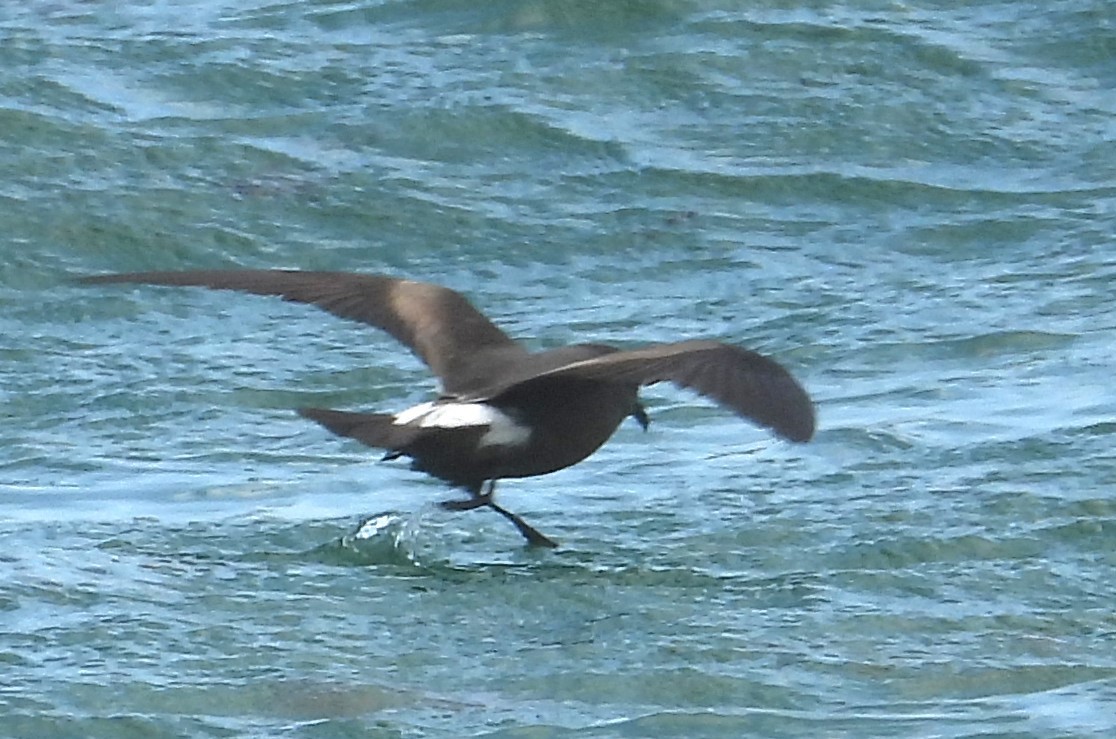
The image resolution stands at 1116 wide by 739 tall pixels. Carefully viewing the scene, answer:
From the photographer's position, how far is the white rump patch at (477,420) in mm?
5676

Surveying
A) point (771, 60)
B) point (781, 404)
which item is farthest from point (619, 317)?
point (781, 404)

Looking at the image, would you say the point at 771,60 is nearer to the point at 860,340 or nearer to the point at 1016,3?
the point at 1016,3

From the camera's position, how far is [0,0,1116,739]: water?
16.9 ft

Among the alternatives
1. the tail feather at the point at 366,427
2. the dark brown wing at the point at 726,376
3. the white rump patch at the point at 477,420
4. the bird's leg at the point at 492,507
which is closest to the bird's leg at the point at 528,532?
the bird's leg at the point at 492,507

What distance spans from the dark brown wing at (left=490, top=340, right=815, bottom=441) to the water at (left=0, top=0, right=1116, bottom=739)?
1.65 ft

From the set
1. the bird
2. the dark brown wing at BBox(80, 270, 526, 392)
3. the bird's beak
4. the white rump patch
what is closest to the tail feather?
the bird

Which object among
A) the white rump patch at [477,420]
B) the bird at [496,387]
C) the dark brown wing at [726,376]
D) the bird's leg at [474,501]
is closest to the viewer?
the dark brown wing at [726,376]

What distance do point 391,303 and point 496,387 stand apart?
2.89ft

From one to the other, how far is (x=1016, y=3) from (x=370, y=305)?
17.5 feet

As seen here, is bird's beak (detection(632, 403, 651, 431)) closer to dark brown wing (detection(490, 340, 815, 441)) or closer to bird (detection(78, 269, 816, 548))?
bird (detection(78, 269, 816, 548))

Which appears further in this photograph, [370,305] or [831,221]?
[831,221]

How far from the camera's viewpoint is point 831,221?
9164mm

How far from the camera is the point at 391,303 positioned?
650 cm

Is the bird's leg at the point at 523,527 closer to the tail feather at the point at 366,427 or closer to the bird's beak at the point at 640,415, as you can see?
the bird's beak at the point at 640,415
